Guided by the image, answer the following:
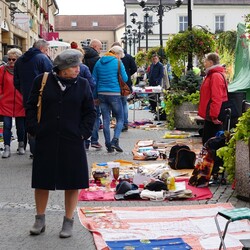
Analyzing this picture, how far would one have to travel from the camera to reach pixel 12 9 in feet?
99.7

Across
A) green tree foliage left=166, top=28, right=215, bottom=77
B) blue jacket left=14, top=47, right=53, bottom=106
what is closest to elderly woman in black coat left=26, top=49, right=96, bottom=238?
blue jacket left=14, top=47, right=53, bottom=106

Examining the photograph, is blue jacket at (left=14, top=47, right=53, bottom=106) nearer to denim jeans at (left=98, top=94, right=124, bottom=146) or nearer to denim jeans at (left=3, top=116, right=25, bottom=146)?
denim jeans at (left=3, top=116, right=25, bottom=146)

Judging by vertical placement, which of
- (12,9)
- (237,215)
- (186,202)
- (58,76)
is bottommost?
(186,202)

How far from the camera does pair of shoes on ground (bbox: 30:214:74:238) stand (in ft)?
20.4

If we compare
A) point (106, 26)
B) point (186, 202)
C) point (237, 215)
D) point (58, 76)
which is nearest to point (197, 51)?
point (186, 202)

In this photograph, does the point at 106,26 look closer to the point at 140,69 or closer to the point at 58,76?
the point at 140,69

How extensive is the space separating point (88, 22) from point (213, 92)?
4216 inches

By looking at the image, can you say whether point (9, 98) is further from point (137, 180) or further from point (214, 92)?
point (137, 180)

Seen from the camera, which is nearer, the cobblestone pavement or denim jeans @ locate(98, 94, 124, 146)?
the cobblestone pavement

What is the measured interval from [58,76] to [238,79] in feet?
35.1

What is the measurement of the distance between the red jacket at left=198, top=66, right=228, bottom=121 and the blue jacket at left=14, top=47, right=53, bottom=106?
2.58 meters

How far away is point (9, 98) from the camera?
1161 centimetres

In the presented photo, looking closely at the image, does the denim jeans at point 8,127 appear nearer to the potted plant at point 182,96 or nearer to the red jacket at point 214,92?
the red jacket at point 214,92

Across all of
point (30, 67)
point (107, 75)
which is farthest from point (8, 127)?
point (107, 75)
